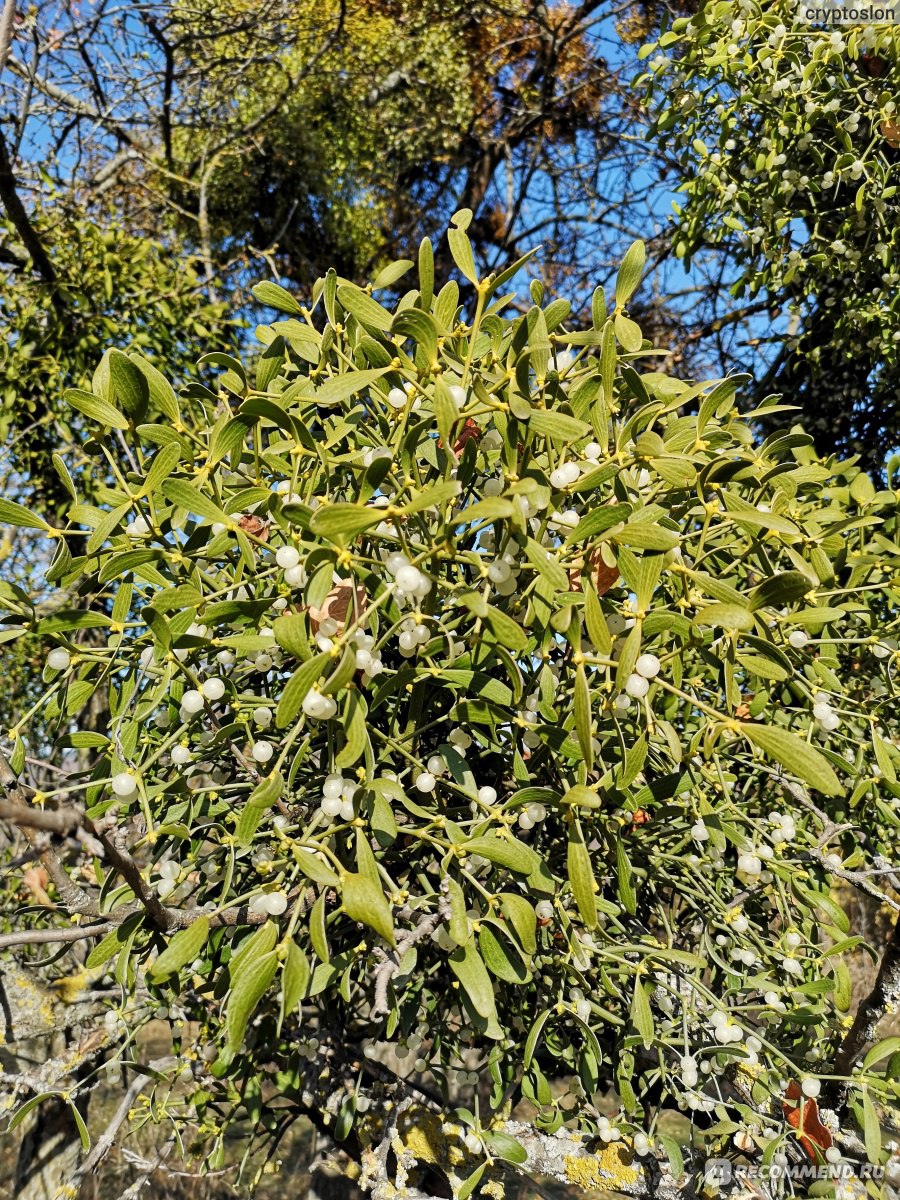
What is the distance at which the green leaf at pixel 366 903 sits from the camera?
347 millimetres

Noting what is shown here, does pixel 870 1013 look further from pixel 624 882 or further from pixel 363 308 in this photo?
pixel 363 308

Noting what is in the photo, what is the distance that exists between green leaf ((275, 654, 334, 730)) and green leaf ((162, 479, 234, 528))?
14cm

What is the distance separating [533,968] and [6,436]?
1.44 meters

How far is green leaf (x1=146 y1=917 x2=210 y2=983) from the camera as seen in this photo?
15.4 inches

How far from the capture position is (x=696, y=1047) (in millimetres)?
660

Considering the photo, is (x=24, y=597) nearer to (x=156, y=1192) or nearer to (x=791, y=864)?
(x=791, y=864)

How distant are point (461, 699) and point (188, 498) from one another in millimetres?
197

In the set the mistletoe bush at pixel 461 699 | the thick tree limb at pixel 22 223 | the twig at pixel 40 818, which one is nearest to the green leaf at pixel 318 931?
the mistletoe bush at pixel 461 699

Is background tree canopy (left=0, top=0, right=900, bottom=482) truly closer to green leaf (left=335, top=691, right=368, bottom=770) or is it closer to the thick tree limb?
the thick tree limb

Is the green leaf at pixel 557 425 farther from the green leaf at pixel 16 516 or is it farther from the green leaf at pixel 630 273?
the green leaf at pixel 16 516

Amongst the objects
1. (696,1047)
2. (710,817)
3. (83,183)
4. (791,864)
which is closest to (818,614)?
(710,817)

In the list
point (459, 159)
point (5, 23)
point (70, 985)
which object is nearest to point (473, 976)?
point (5, 23)

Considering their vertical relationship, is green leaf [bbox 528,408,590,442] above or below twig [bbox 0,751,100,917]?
above

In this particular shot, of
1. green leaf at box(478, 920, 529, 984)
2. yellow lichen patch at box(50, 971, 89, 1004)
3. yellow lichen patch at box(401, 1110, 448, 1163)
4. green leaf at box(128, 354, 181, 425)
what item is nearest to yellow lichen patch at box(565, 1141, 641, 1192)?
yellow lichen patch at box(401, 1110, 448, 1163)
